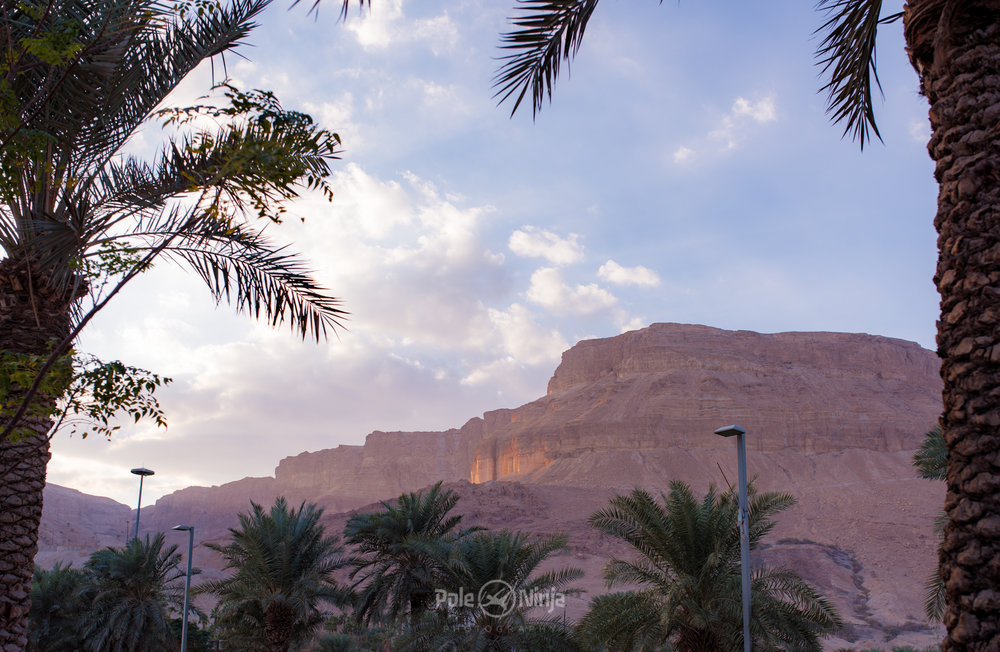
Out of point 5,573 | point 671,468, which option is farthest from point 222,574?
point 5,573

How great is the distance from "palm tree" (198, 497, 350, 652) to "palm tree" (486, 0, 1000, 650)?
1745 cm

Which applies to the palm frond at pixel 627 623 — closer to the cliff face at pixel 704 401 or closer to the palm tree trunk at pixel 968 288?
the palm tree trunk at pixel 968 288

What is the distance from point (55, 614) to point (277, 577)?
28.3 ft

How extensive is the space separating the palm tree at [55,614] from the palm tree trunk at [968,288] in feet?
78.4

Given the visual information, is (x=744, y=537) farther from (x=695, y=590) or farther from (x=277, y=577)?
(x=277, y=577)

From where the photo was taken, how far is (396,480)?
15225 centimetres

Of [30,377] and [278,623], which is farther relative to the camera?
[278,623]

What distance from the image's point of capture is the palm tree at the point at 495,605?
634 inches

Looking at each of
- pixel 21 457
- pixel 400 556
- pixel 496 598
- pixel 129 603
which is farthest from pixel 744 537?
pixel 129 603

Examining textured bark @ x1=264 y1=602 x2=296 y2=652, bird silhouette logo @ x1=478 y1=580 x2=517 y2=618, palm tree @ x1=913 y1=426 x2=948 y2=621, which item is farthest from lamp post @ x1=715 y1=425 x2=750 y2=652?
textured bark @ x1=264 y1=602 x2=296 y2=652

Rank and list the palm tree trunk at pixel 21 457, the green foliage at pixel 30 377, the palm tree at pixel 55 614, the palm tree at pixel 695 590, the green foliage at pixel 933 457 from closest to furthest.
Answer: the green foliage at pixel 30 377, the palm tree trunk at pixel 21 457, the palm tree at pixel 695 590, the green foliage at pixel 933 457, the palm tree at pixel 55 614

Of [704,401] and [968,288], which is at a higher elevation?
[704,401]

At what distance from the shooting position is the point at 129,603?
76.5 feet

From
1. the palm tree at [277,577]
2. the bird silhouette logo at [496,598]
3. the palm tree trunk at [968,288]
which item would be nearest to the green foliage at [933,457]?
the bird silhouette logo at [496,598]
